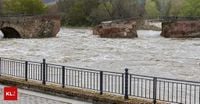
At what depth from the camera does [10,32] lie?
7594 cm

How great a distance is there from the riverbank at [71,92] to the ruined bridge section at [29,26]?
51.2 meters

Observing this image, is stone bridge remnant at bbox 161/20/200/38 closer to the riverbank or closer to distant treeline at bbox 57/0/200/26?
distant treeline at bbox 57/0/200/26

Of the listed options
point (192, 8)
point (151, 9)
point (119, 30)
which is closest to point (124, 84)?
point (119, 30)

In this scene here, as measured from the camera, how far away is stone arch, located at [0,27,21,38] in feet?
240

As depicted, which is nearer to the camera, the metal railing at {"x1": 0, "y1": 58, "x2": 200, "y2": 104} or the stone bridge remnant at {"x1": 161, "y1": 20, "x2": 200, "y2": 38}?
the metal railing at {"x1": 0, "y1": 58, "x2": 200, "y2": 104}

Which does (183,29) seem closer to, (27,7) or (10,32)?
(10,32)

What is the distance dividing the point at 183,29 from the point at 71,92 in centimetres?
5830

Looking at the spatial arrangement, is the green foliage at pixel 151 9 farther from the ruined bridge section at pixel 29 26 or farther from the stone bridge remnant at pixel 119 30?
the ruined bridge section at pixel 29 26

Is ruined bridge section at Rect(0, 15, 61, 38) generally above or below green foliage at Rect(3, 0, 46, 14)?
below

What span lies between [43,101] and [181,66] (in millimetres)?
18955

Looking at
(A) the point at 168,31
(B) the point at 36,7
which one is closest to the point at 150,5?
(B) the point at 36,7

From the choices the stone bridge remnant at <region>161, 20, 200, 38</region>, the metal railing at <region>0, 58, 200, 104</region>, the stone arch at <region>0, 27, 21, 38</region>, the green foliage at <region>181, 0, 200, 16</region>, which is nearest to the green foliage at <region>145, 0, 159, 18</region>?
the green foliage at <region>181, 0, 200, 16</region>

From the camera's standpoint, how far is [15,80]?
21281mm

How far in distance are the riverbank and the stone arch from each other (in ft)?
172
